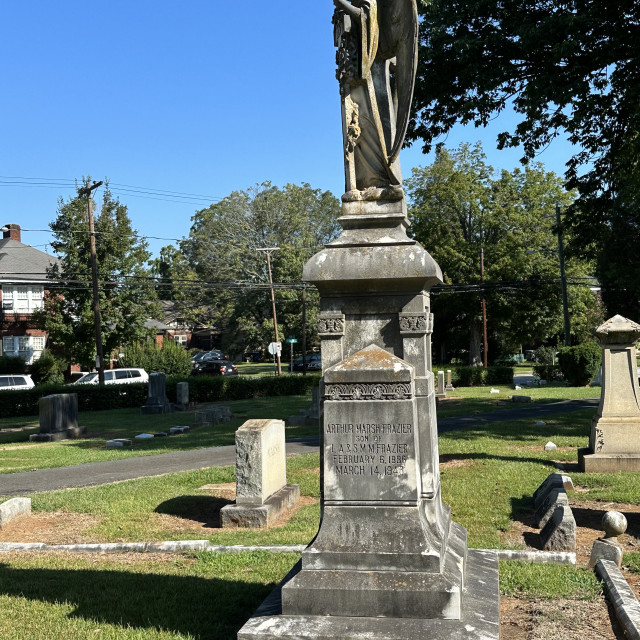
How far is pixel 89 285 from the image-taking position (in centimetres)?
4000

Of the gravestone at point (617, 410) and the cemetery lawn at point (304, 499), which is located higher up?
the gravestone at point (617, 410)

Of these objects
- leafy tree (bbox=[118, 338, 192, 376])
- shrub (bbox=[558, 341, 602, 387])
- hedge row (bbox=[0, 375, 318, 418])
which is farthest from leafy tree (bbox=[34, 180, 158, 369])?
shrub (bbox=[558, 341, 602, 387])

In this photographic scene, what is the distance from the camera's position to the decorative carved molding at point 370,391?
4.91m

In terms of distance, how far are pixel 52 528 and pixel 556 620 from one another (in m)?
6.68

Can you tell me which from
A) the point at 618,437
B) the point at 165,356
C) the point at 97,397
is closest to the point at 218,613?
the point at 618,437

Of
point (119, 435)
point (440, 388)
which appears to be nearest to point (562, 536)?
point (119, 435)

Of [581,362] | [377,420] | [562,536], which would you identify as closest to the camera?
[377,420]

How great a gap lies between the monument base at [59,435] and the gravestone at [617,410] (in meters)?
16.0

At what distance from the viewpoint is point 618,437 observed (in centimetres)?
1197

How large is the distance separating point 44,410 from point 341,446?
2000 centimetres

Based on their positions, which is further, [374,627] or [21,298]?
[21,298]

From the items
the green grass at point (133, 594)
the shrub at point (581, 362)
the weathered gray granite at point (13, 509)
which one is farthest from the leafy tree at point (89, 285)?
the green grass at point (133, 594)

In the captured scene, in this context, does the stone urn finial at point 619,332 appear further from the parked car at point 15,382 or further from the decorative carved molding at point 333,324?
the parked car at point 15,382

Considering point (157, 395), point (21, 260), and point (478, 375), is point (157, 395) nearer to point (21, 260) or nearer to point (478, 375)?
point (478, 375)
